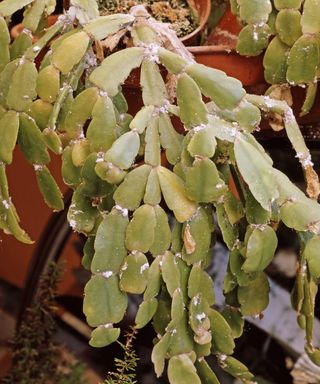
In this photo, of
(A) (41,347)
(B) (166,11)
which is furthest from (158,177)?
(A) (41,347)

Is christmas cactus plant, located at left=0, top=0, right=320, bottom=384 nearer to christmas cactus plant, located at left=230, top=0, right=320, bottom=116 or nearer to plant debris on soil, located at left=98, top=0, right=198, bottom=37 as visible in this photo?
christmas cactus plant, located at left=230, top=0, right=320, bottom=116

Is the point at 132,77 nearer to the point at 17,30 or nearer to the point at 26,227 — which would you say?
the point at 17,30

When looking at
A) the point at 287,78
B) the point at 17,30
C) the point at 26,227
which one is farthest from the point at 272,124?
the point at 26,227

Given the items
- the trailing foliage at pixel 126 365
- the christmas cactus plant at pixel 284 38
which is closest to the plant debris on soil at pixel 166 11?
the christmas cactus plant at pixel 284 38

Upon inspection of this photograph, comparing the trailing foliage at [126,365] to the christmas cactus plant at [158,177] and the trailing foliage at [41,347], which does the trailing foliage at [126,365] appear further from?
the trailing foliage at [41,347]

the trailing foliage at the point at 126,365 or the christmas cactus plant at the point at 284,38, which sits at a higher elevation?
the christmas cactus plant at the point at 284,38

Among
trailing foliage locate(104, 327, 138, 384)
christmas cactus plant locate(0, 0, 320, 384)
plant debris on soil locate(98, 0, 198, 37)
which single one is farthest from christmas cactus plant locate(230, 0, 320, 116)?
trailing foliage locate(104, 327, 138, 384)

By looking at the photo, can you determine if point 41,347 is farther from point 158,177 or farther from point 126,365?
point 158,177
